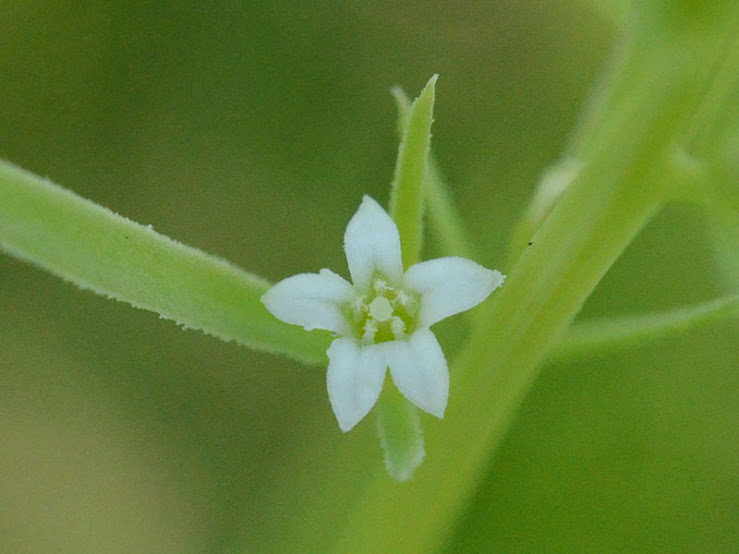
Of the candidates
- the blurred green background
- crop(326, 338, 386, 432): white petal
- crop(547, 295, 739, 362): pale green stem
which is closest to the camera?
crop(326, 338, 386, 432): white petal

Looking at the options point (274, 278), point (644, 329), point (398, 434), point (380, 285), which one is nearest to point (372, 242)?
point (380, 285)

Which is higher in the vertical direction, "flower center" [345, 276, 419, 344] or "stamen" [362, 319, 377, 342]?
"flower center" [345, 276, 419, 344]

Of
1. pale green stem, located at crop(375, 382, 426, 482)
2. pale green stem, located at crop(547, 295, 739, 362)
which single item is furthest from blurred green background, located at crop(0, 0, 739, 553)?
pale green stem, located at crop(375, 382, 426, 482)

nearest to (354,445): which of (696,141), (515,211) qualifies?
(515,211)

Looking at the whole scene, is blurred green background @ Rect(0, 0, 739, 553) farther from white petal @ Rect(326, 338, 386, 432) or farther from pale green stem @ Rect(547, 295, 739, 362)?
white petal @ Rect(326, 338, 386, 432)

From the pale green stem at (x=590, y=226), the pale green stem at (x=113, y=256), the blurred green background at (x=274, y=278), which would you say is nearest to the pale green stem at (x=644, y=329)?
the pale green stem at (x=590, y=226)

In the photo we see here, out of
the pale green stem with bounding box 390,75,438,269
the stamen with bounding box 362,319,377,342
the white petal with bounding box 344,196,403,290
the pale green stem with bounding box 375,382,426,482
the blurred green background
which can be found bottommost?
the pale green stem with bounding box 375,382,426,482
